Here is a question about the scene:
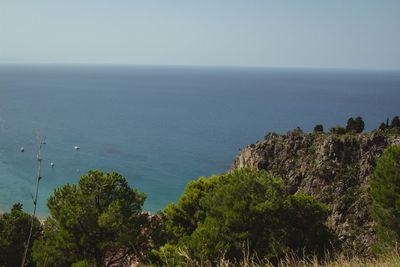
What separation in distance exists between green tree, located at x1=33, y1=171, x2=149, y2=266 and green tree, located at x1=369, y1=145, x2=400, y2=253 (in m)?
12.2

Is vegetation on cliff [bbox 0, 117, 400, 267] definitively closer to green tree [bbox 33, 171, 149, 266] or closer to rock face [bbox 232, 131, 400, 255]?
green tree [bbox 33, 171, 149, 266]

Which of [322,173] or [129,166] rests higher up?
[322,173]

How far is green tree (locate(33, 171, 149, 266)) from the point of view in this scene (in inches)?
776

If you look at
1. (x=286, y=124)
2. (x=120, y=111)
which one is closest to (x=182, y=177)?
(x=286, y=124)

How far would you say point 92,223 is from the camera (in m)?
20.0

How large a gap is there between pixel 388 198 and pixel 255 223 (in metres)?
7.72

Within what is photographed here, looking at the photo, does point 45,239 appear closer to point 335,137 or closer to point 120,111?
point 335,137

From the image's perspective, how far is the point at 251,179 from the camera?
2097 cm

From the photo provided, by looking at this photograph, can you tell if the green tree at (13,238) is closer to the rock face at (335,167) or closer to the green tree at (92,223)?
the green tree at (92,223)

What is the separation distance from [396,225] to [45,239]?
17682 mm

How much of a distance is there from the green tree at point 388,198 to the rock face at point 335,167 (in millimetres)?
9505

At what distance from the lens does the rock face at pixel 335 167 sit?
34469mm

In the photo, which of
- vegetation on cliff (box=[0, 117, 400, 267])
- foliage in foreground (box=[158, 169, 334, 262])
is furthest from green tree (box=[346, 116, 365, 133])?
foliage in foreground (box=[158, 169, 334, 262])

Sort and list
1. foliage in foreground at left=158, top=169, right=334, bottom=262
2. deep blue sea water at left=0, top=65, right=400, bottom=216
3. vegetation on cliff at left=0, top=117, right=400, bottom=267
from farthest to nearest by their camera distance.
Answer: deep blue sea water at left=0, top=65, right=400, bottom=216
vegetation on cliff at left=0, top=117, right=400, bottom=267
foliage in foreground at left=158, top=169, right=334, bottom=262
